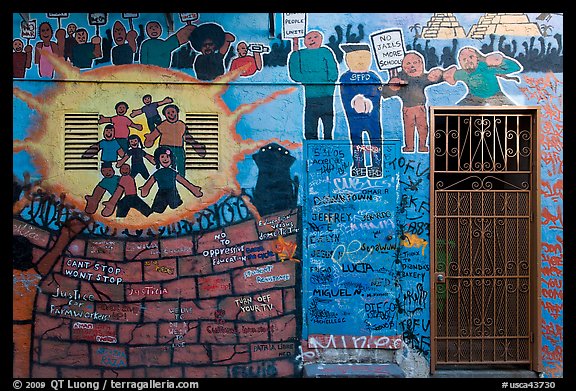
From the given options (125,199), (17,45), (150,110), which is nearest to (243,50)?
(150,110)

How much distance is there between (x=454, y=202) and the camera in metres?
7.01

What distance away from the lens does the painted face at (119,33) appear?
700cm

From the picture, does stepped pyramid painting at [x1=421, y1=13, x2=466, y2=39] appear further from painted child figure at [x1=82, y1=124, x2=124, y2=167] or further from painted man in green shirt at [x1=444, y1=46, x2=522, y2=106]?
painted child figure at [x1=82, y1=124, x2=124, y2=167]

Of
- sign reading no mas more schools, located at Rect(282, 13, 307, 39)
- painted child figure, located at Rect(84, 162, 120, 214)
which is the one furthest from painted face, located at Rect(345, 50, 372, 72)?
painted child figure, located at Rect(84, 162, 120, 214)

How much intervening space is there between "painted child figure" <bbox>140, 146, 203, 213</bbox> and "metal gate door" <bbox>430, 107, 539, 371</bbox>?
276cm

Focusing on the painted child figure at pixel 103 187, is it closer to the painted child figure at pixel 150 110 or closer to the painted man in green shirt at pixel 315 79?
the painted child figure at pixel 150 110

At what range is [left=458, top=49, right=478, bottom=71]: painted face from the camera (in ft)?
23.0

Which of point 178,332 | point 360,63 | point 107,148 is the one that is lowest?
point 178,332

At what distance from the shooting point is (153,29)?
701 cm

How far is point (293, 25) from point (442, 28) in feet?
5.37

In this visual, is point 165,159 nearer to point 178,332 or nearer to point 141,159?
point 141,159

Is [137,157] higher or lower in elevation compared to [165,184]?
higher
